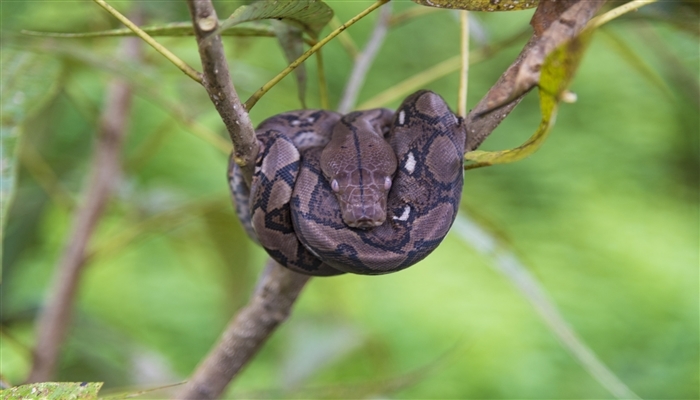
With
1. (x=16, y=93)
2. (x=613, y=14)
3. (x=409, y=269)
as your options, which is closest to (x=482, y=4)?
(x=613, y=14)

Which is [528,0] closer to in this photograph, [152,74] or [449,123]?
[449,123]

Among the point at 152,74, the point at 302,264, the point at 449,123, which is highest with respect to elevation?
the point at 152,74

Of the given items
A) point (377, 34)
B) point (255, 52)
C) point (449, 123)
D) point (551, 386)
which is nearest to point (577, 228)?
point (551, 386)

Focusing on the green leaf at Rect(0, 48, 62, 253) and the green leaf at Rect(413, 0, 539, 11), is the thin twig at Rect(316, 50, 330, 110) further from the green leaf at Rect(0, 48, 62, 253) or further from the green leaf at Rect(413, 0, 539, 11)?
the green leaf at Rect(0, 48, 62, 253)

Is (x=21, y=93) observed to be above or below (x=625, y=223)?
above

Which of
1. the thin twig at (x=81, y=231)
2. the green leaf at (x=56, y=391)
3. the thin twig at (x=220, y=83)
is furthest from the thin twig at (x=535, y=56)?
the thin twig at (x=81, y=231)

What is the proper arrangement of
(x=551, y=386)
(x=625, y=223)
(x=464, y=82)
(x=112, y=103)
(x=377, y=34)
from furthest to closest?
(x=625, y=223), (x=551, y=386), (x=112, y=103), (x=377, y=34), (x=464, y=82)

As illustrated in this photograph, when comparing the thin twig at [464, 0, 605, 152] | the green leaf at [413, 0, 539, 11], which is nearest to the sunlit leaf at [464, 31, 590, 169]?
the thin twig at [464, 0, 605, 152]

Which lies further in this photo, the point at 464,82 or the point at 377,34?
the point at 377,34
